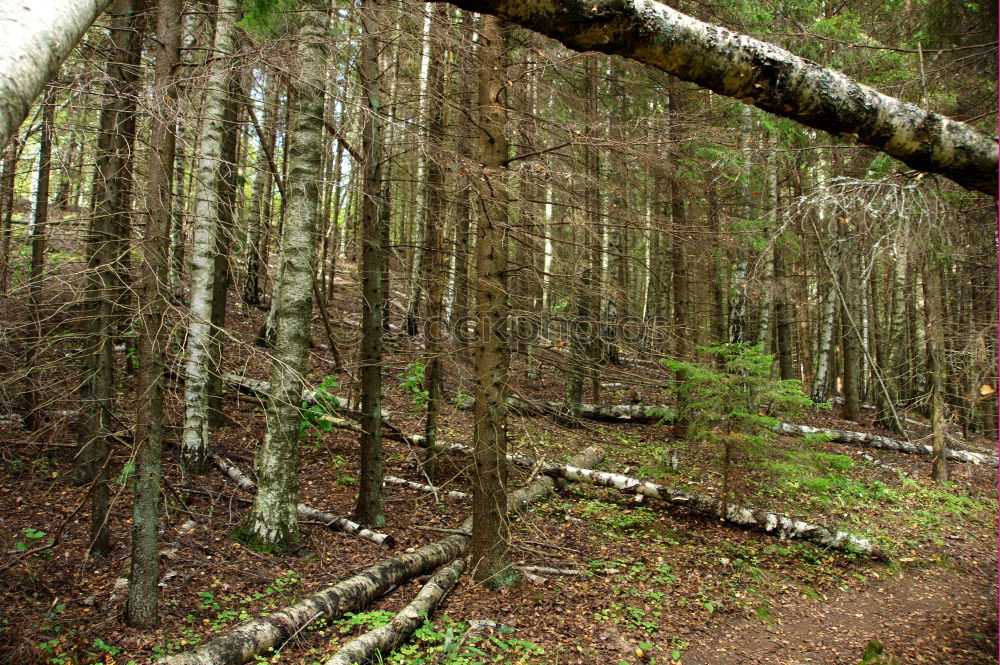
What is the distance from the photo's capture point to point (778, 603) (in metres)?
6.63

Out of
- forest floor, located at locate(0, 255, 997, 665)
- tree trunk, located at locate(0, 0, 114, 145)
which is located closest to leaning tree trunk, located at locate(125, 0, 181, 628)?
forest floor, located at locate(0, 255, 997, 665)

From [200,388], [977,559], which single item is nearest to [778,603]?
[977,559]

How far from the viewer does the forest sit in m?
3.51

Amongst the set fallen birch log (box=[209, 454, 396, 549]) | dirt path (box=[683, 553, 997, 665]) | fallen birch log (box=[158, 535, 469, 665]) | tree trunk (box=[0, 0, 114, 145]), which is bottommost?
dirt path (box=[683, 553, 997, 665])

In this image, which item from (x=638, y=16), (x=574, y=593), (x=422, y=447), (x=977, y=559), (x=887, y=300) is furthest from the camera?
(x=887, y=300)

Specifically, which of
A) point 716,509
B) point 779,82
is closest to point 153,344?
point 779,82

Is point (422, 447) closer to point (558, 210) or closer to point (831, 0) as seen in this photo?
point (558, 210)

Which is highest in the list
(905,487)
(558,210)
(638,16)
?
(558,210)

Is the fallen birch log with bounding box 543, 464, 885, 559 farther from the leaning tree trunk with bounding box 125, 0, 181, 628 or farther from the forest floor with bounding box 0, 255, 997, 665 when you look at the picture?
the leaning tree trunk with bounding box 125, 0, 181, 628

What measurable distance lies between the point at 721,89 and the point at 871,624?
6.97 m

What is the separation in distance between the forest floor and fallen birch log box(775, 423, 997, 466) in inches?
149

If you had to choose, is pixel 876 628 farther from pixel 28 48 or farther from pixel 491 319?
Answer: pixel 28 48

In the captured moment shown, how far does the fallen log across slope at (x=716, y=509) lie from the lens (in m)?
7.98

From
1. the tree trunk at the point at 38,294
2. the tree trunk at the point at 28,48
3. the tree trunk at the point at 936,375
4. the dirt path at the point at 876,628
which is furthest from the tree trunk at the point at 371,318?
the tree trunk at the point at 936,375
